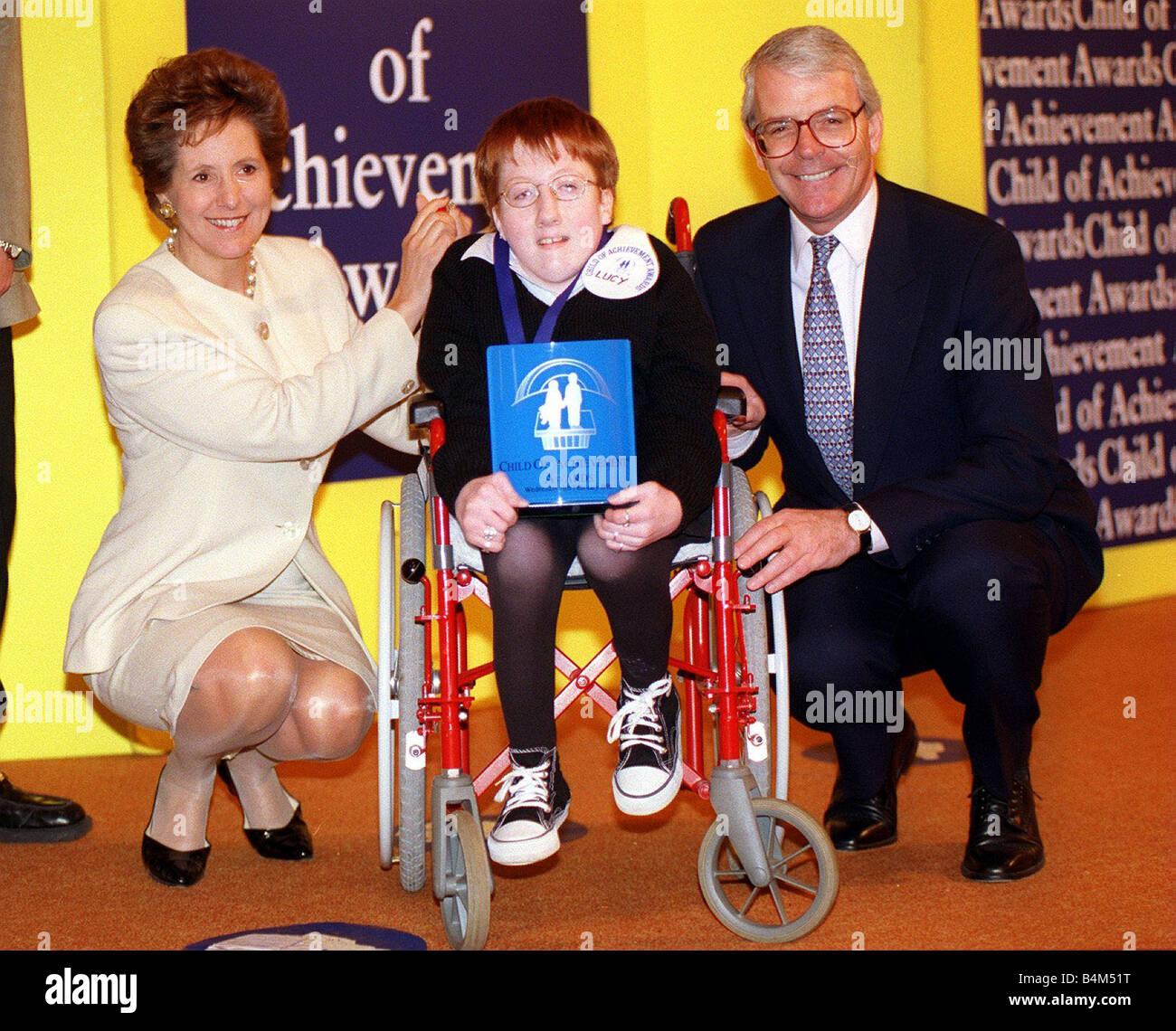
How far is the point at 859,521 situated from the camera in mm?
2592

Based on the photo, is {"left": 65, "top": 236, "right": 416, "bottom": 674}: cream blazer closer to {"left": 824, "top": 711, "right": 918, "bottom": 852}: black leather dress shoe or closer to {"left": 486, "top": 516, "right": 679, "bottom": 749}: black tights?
{"left": 486, "top": 516, "right": 679, "bottom": 749}: black tights

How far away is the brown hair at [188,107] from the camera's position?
2.67 metres

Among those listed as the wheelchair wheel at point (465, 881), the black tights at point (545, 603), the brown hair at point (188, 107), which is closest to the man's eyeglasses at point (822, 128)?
the black tights at point (545, 603)

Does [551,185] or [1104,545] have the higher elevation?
[551,185]

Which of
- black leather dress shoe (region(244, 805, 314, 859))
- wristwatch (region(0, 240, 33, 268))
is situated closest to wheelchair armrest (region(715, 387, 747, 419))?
black leather dress shoe (region(244, 805, 314, 859))

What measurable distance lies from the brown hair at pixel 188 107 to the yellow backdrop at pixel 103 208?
0.93 metres

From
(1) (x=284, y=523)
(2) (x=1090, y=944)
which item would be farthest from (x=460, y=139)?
(2) (x=1090, y=944)

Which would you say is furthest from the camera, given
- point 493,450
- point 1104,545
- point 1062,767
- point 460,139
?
point 1104,545

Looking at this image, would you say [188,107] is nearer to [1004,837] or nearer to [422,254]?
[422,254]

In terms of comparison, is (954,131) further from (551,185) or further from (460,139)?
(551,185)

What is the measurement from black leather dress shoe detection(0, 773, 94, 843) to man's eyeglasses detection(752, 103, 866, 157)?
204cm

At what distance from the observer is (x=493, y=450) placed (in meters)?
2.25

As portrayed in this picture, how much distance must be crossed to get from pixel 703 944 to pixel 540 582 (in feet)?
2.16

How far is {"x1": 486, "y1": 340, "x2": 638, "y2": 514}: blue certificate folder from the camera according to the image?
2217mm
